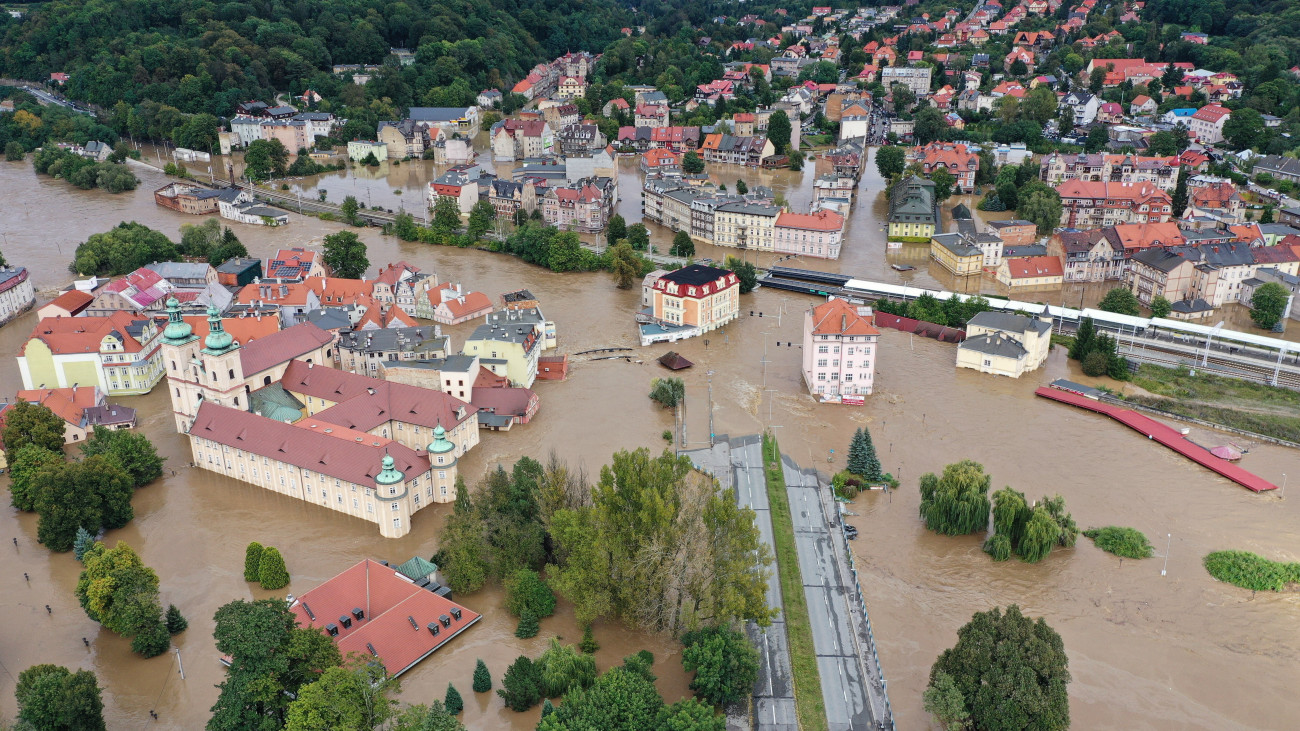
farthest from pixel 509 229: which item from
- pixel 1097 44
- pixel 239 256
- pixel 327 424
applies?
pixel 1097 44

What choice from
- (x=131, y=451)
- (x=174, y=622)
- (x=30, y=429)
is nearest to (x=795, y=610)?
(x=174, y=622)

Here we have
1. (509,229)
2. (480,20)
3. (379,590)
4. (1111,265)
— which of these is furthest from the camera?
(480,20)

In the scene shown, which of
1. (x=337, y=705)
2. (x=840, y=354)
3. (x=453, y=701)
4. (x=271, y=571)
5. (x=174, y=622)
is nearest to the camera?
(x=337, y=705)

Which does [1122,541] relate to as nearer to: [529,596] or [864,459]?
[864,459]

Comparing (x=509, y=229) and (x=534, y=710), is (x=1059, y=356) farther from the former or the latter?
(x=509, y=229)

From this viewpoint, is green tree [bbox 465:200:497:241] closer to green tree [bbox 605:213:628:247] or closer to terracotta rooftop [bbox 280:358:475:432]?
green tree [bbox 605:213:628:247]

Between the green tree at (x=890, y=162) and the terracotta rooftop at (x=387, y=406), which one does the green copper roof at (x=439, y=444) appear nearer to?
the terracotta rooftop at (x=387, y=406)

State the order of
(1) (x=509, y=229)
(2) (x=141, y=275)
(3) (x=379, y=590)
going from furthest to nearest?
(1) (x=509, y=229) < (2) (x=141, y=275) < (3) (x=379, y=590)
